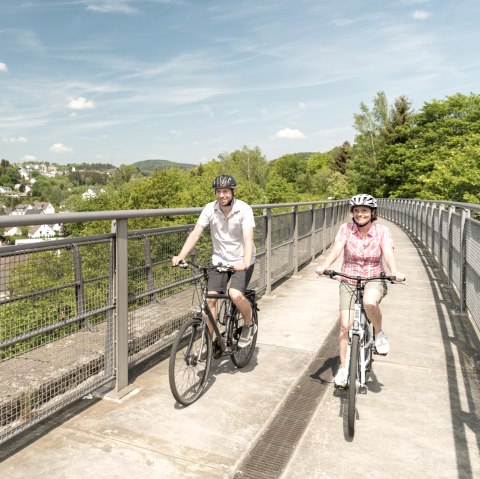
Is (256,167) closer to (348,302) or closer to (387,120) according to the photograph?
(387,120)

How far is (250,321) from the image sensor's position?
4.74m

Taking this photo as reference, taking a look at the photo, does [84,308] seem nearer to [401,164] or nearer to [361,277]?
[361,277]

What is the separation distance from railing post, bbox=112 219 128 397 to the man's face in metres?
0.85

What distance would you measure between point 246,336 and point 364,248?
4.88 feet

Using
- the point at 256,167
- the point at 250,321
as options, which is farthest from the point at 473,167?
the point at 256,167

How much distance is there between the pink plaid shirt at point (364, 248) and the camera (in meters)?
3.95

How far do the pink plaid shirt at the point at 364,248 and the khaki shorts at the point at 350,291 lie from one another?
0.22ft

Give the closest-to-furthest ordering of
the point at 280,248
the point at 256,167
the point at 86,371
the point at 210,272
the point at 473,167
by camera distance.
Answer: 1. the point at 86,371
2. the point at 210,272
3. the point at 280,248
4. the point at 473,167
5. the point at 256,167

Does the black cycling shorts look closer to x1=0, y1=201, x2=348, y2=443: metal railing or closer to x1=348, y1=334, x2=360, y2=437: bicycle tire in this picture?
x1=0, y1=201, x2=348, y2=443: metal railing

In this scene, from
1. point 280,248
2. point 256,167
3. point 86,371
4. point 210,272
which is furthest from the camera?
point 256,167

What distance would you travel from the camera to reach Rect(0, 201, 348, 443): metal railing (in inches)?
126

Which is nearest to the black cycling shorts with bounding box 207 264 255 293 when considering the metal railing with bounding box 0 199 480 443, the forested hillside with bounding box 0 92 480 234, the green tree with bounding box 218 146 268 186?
the metal railing with bounding box 0 199 480 443

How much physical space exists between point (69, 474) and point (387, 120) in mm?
64794

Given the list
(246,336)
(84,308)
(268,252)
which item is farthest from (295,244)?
(84,308)
